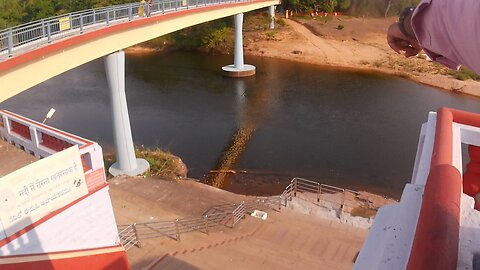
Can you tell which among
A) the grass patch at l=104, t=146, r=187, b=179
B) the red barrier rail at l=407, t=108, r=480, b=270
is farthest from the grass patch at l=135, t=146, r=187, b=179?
the red barrier rail at l=407, t=108, r=480, b=270

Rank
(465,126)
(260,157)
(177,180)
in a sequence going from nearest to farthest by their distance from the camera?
1. (465,126)
2. (177,180)
3. (260,157)

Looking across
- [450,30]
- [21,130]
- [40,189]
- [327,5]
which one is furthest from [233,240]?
[327,5]

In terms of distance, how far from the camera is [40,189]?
6852mm

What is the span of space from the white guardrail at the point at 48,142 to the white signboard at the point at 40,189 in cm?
31

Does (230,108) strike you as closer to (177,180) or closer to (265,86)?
(265,86)

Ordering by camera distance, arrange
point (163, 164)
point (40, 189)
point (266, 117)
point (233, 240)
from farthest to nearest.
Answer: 1. point (266, 117)
2. point (163, 164)
3. point (233, 240)
4. point (40, 189)

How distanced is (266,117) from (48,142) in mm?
16757

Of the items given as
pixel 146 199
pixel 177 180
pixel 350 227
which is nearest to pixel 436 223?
pixel 350 227

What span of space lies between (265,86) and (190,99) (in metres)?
6.82

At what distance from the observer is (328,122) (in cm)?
2386

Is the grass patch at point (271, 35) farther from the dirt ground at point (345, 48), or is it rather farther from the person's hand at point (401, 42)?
the person's hand at point (401, 42)

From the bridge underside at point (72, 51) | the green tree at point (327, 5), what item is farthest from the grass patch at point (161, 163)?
the green tree at point (327, 5)

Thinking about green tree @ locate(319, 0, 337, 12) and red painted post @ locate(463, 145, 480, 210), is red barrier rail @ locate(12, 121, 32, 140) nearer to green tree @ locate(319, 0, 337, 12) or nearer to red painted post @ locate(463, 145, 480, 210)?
red painted post @ locate(463, 145, 480, 210)

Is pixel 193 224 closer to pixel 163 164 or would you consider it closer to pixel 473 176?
pixel 163 164
